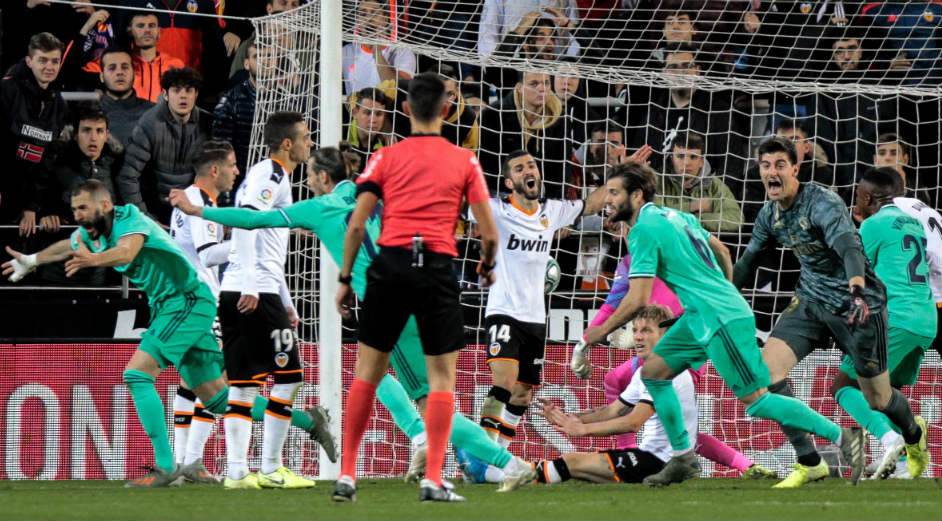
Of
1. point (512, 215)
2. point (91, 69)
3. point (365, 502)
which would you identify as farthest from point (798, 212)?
point (91, 69)

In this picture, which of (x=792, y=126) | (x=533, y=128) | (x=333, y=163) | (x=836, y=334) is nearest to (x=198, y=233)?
(x=333, y=163)

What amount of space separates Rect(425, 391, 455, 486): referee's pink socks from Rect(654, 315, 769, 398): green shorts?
204 centimetres

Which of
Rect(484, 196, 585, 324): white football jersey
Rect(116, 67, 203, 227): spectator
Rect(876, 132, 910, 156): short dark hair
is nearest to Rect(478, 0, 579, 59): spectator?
Rect(116, 67, 203, 227): spectator

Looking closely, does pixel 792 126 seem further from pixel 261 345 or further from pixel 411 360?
pixel 261 345

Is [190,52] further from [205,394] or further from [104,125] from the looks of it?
[205,394]

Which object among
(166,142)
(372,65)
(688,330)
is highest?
(372,65)

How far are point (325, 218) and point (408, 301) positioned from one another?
1693 millimetres

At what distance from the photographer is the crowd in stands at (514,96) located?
11250 millimetres

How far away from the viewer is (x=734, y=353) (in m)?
7.70

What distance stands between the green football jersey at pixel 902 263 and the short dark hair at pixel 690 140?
9.06 feet

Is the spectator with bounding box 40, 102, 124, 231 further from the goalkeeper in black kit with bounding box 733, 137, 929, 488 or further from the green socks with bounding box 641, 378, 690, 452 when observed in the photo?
the goalkeeper in black kit with bounding box 733, 137, 929, 488

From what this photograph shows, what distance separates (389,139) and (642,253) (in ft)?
12.6

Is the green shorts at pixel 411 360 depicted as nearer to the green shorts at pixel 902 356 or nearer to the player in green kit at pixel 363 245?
the player in green kit at pixel 363 245

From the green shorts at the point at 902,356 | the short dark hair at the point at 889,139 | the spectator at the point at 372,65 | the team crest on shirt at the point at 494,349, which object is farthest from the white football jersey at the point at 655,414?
the short dark hair at the point at 889,139
